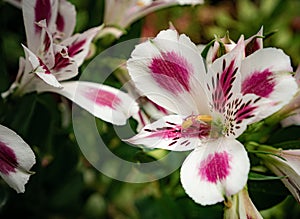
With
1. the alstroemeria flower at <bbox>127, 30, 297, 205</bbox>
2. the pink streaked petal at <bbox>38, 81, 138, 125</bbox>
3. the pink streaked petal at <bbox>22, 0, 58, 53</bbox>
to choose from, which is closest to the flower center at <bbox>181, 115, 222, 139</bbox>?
the alstroemeria flower at <bbox>127, 30, 297, 205</bbox>

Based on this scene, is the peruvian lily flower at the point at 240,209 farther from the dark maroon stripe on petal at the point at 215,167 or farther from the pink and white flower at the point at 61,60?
the pink and white flower at the point at 61,60

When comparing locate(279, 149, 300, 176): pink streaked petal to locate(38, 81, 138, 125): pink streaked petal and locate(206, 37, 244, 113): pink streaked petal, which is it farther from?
locate(38, 81, 138, 125): pink streaked petal

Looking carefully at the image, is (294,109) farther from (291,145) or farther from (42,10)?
(42,10)

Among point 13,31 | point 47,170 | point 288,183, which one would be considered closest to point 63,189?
point 47,170

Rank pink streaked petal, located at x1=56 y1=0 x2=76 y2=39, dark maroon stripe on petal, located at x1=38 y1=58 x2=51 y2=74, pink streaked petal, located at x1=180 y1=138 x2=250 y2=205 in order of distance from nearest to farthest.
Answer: pink streaked petal, located at x1=180 y1=138 x2=250 y2=205, dark maroon stripe on petal, located at x1=38 y1=58 x2=51 y2=74, pink streaked petal, located at x1=56 y1=0 x2=76 y2=39

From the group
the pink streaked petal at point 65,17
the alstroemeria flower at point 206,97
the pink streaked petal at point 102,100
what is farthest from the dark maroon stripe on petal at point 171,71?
the pink streaked petal at point 65,17
